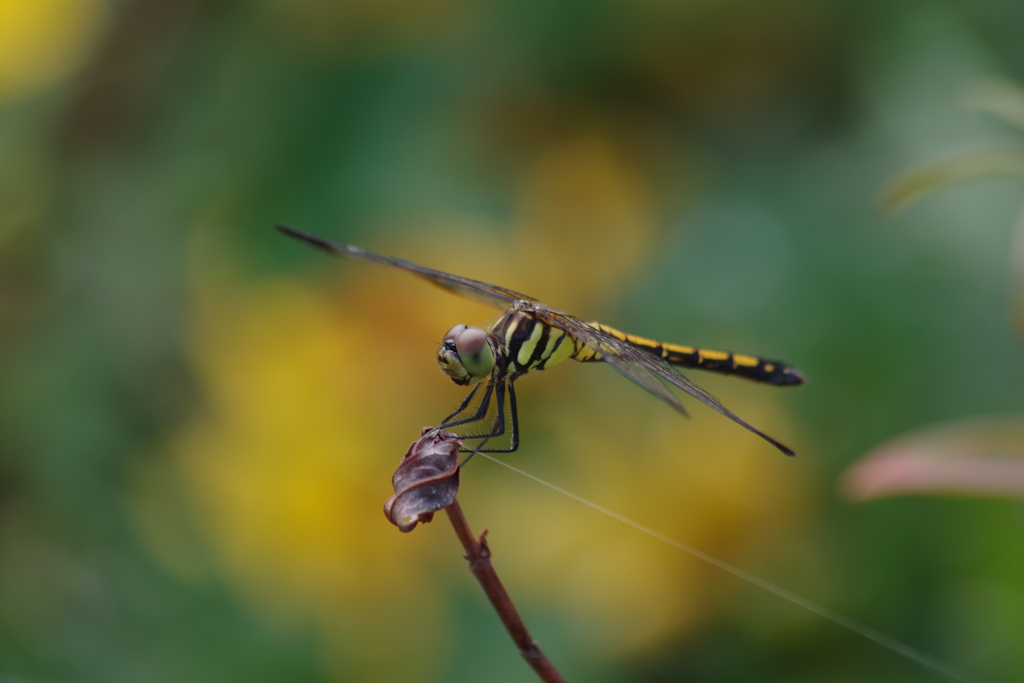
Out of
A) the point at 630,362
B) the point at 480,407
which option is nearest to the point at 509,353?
the point at 480,407

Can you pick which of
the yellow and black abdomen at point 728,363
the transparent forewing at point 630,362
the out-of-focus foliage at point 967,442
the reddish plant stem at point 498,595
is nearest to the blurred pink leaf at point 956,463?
the out-of-focus foliage at point 967,442

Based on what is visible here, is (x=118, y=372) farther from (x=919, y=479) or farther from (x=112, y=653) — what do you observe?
(x=919, y=479)

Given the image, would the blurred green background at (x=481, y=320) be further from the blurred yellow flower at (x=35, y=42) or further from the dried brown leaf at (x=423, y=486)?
the dried brown leaf at (x=423, y=486)

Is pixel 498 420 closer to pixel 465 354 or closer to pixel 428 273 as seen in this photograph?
pixel 465 354

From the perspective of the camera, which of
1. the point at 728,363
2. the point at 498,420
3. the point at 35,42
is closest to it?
the point at 498,420

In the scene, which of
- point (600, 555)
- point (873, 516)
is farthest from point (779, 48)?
point (600, 555)

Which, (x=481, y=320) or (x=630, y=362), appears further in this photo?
(x=481, y=320)

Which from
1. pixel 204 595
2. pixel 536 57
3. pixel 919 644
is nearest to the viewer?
pixel 919 644
